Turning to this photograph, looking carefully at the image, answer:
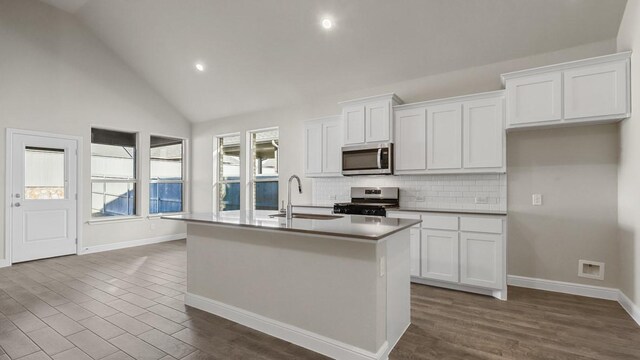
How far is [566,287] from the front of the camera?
11.5ft

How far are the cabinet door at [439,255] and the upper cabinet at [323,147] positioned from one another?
175 cm

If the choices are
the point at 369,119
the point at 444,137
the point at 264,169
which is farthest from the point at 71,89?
the point at 444,137

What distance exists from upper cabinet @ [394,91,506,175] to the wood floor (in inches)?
60.5

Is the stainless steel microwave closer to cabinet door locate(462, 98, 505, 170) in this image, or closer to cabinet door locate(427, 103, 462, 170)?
cabinet door locate(427, 103, 462, 170)

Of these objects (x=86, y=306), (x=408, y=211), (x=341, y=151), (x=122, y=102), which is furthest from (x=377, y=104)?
(x=122, y=102)

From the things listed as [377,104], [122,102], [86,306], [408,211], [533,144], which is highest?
[122,102]

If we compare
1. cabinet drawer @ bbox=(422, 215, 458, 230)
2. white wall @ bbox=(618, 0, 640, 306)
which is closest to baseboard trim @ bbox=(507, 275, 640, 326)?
white wall @ bbox=(618, 0, 640, 306)

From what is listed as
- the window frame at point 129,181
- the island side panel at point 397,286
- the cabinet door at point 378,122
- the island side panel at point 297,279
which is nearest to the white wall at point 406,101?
the cabinet door at point 378,122

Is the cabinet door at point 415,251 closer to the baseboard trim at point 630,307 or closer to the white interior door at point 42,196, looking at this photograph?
the baseboard trim at point 630,307

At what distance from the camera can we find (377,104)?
4.36 m

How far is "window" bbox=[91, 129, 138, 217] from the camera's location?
19.3ft

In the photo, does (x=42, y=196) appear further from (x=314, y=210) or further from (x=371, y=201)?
(x=371, y=201)

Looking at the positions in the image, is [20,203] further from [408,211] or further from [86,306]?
[408,211]

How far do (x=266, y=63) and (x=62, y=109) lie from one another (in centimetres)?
366
